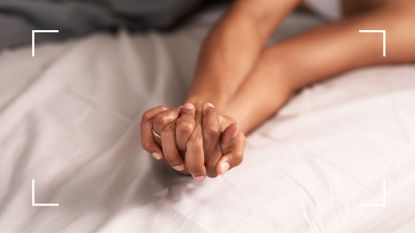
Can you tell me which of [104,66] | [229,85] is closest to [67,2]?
[104,66]

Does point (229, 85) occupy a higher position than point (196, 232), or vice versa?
point (229, 85)

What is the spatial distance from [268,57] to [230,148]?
32 cm

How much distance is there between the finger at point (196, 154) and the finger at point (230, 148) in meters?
0.02

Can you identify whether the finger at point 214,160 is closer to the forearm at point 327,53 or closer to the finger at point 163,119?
the finger at point 163,119

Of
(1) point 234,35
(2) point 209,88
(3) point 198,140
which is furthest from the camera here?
(1) point 234,35

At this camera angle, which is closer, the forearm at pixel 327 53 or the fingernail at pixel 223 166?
the fingernail at pixel 223 166

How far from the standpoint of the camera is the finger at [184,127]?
59 cm

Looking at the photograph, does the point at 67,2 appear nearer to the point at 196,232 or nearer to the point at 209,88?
the point at 209,88

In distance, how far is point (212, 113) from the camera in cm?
61

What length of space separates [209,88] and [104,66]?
10.4 inches

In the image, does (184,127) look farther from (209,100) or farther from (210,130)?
(209,100)

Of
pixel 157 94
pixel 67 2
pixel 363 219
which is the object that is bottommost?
pixel 363 219

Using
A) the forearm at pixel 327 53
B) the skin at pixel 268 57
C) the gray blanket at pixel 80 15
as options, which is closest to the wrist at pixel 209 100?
the skin at pixel 268 57

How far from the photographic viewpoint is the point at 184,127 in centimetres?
59
